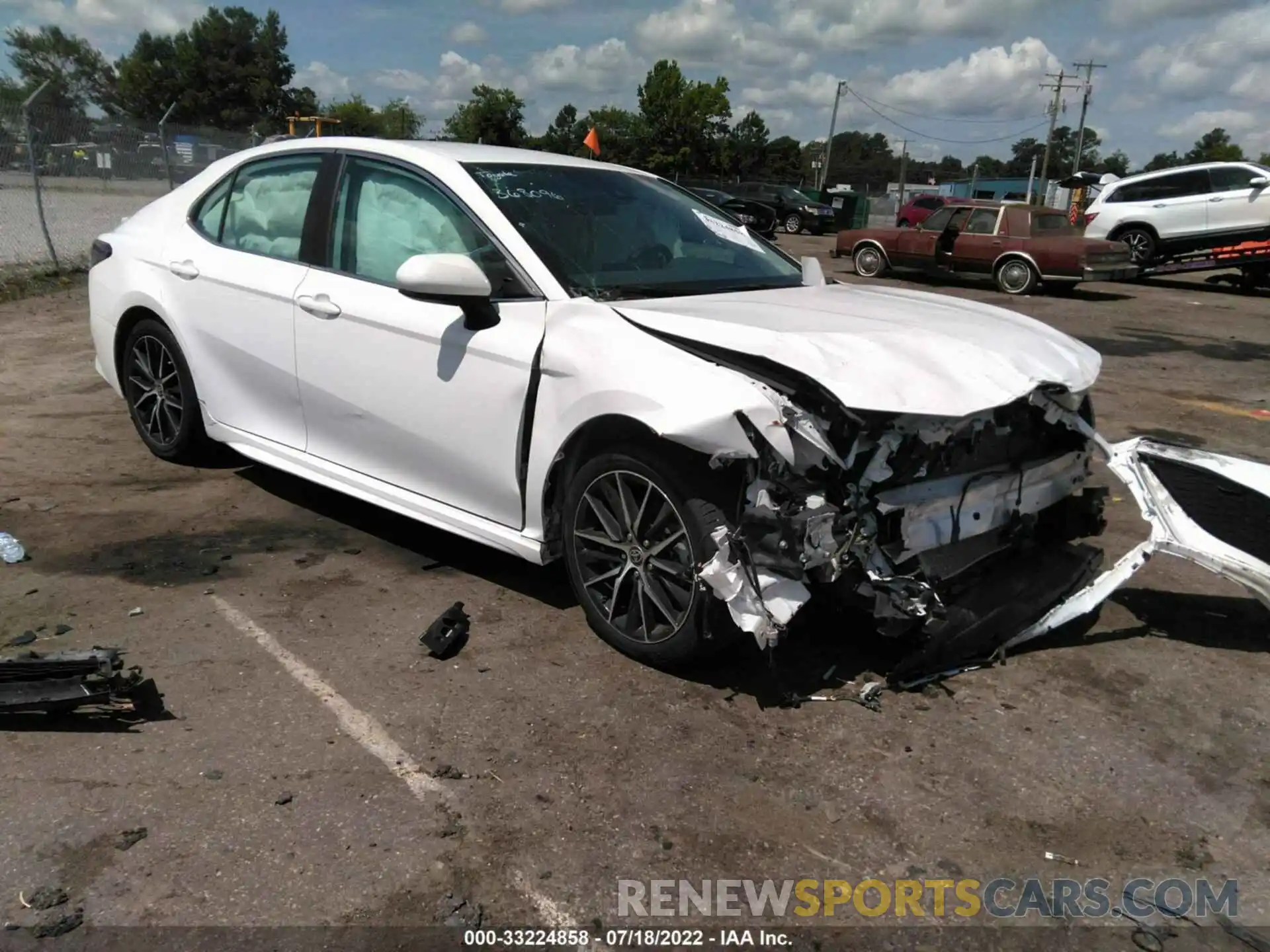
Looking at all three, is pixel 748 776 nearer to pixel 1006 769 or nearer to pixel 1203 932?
pixel 1006 769

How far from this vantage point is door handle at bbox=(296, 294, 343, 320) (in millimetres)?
4059

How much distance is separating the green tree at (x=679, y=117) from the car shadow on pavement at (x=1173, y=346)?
63465mm

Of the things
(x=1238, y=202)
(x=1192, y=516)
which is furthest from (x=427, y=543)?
(x=1238, y=202)

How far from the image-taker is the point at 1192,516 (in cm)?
355

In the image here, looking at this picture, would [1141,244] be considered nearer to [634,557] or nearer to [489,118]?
[634,557]

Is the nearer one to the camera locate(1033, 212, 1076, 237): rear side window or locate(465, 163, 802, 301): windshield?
locate(465, 163, 802, 301): windshield

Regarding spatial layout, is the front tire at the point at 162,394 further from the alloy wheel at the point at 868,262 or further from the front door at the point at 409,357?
the alloy wheel at the point at 868,262

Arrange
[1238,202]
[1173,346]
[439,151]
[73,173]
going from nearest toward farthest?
[439,151] → [1173,346] → [73,173] → [1238,202]

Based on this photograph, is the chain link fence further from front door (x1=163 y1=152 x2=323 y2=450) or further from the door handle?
the door handle

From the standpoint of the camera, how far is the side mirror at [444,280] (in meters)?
3.40

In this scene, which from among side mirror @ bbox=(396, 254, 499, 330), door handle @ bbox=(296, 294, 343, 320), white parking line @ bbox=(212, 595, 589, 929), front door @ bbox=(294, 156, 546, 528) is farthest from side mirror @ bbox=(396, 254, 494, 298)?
white parking line @ bbox=(212, 595, 589, 929)

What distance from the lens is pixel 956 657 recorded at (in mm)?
3395

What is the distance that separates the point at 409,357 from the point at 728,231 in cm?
169

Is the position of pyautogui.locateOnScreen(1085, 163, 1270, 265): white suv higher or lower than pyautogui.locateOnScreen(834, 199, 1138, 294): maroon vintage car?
higher
